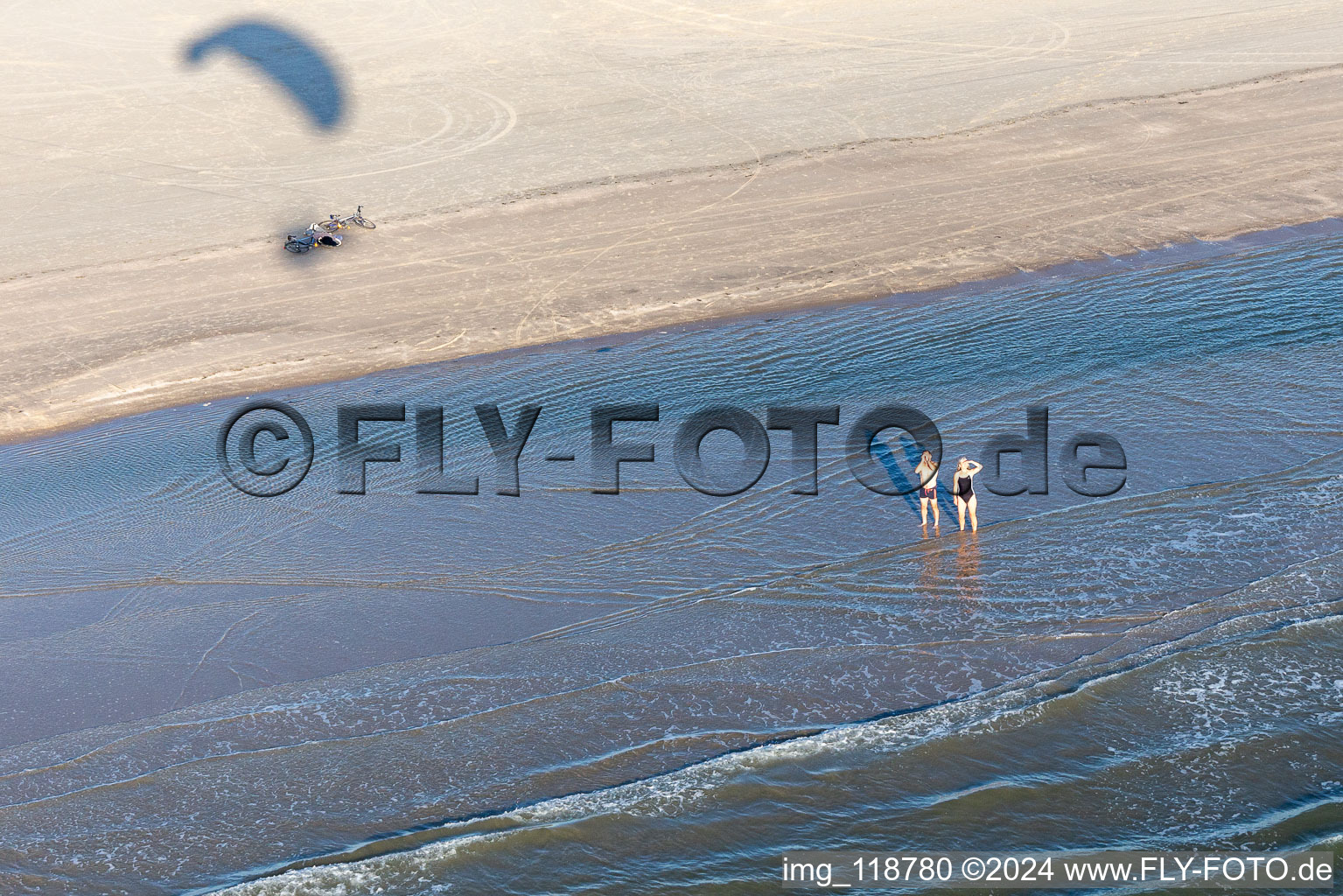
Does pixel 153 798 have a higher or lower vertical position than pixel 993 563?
lower

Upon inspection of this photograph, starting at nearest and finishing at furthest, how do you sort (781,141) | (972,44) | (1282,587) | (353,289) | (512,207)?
(1282,587) → (353,289) → (512,207) → (781,141) → (972,44)

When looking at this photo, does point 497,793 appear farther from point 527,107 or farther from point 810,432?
point 527,107

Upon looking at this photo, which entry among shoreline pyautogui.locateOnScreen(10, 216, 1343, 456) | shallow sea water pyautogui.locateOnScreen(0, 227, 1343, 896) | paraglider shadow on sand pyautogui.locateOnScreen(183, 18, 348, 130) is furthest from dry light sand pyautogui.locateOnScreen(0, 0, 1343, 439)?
shallow sea water pyautogui.locateOnScreen(0, 227, 1343, 896)

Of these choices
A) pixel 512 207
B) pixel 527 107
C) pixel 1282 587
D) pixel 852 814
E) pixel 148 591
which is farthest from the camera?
pixel 527 107

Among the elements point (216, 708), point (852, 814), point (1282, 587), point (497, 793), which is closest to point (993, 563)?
point (1282, 587)

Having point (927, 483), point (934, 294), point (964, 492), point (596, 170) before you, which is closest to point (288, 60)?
point (596, 170)

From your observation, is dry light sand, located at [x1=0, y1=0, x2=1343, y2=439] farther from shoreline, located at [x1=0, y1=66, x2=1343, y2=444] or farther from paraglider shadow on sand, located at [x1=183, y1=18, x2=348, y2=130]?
paraglider shadow on sand, located at [x1=183, y1=18, x2=348, y2=130]
